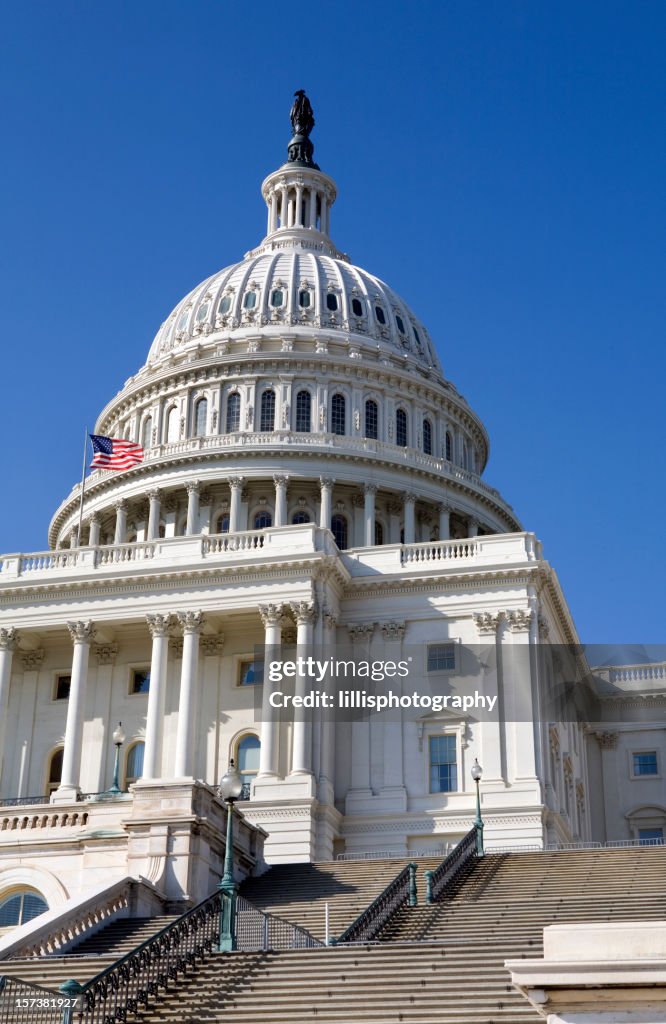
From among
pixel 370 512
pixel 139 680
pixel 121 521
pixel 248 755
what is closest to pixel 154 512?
pixel 121 521

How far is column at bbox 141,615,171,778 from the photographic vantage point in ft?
182

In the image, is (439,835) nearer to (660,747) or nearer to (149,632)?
(149,632)

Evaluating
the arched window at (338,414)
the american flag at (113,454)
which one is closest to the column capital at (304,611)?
the american flag at (113,454)

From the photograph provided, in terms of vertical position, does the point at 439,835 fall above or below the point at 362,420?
below

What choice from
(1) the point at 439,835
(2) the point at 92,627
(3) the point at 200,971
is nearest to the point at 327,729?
(1) the point at 439,835

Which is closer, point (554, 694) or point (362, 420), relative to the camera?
point (554, 694)

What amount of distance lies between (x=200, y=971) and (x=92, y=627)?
34514 mm

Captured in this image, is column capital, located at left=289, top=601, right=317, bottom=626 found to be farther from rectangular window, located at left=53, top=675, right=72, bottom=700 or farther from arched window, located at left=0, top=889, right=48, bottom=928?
arched window, located at left=0, top=889, right=48, bottom=928

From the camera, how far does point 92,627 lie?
5831 cm

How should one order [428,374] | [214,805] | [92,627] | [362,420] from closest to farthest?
[214,805]
[92,627]
[362,420]
[428,374]

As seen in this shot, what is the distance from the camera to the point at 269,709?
5497cm

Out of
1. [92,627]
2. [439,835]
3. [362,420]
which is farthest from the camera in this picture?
[362,420]

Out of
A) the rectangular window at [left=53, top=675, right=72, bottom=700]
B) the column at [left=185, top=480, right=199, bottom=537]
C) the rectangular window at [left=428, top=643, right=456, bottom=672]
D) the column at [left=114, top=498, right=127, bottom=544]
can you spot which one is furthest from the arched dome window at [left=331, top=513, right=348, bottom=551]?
the rectangular window at [left=53, top=675, right=72, bottom=700]

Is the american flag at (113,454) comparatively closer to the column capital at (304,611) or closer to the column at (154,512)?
the column at (154,512)
